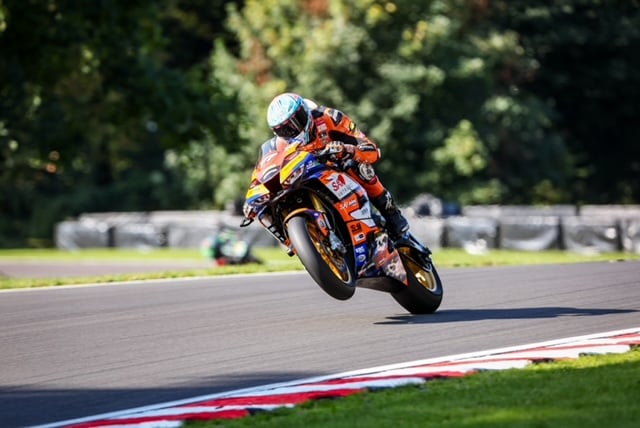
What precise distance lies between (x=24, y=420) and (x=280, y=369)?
175 centimetres

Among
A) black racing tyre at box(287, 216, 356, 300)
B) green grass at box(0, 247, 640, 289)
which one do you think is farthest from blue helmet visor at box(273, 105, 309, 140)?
green grass at box(0, 247, 640, 289)

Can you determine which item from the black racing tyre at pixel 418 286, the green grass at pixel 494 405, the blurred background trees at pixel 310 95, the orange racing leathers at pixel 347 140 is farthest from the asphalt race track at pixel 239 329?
the blurred background trees at pixel 310 95

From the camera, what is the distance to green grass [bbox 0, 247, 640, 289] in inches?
593

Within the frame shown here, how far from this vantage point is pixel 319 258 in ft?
30.9

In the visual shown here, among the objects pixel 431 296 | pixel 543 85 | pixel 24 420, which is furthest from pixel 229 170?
pixel 24 420

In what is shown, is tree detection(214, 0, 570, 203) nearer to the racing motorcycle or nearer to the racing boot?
the racing boot

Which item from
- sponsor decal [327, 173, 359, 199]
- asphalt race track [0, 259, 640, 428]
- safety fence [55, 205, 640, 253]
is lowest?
safety fence [55, 205, 640, 253]

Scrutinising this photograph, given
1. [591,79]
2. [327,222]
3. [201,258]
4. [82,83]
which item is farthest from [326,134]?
[591,79]

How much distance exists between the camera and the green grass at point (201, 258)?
49.4ft

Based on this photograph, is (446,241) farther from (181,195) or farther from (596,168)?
(596,168)

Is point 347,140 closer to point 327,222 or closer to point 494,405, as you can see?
point 327,222

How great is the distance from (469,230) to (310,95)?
1270 cm

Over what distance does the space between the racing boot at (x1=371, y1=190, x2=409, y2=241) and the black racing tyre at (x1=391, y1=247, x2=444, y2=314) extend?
0.47 ft

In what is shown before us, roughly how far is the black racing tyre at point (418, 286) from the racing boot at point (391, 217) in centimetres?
14
